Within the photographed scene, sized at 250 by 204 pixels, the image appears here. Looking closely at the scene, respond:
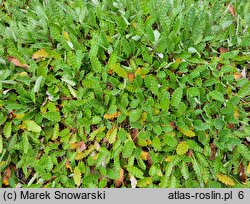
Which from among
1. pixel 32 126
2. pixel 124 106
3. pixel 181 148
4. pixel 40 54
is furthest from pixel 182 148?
pixel 40 54

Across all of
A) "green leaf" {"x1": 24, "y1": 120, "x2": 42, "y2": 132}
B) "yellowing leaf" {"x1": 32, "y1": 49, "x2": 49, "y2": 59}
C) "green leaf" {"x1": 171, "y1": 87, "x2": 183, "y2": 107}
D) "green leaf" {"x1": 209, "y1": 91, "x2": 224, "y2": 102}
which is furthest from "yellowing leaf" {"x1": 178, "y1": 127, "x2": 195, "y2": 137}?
"yellowing leaf" {"x1": 32, "y1": 49, "x2": 49, "y2": 59}

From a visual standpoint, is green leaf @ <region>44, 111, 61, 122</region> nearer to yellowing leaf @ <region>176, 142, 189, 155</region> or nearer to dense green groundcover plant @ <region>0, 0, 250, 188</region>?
dense green groundcover plant @ <region>0, 0, 250, 188</region>

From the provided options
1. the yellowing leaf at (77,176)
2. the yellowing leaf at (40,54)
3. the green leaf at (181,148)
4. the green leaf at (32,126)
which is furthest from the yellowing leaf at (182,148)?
the yellowing leaf at (40,54)

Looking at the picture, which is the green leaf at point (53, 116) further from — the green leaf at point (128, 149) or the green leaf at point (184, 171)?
the green leaf at point (184, 171)

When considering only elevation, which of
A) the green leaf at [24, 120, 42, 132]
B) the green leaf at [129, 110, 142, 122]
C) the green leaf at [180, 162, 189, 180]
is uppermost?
the green leaf at [129, 110, 142, 122]

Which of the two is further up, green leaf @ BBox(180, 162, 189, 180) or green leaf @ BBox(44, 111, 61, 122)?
green leaf @ BBox(44, 111, 61, 122)

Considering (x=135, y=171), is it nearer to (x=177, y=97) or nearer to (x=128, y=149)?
(x=128, y=149)

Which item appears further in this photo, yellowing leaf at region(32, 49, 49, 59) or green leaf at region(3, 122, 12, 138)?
yellowing leaf at region(32, 49, 49, 59)

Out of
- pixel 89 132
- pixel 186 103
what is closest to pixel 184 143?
pixel 186 103
